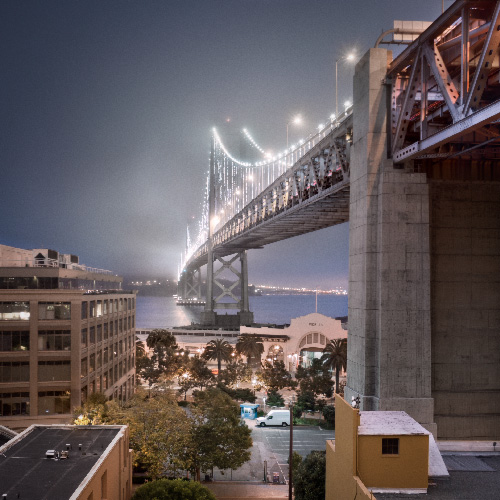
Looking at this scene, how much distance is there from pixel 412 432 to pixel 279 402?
34339mm

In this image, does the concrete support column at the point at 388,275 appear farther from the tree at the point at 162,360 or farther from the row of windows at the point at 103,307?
the tree at the point at 162,360

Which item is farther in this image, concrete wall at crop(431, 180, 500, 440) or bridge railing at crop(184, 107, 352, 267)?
bridge railing at crop(184, 107, 352, 267)

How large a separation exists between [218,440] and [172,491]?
7333 millimetres

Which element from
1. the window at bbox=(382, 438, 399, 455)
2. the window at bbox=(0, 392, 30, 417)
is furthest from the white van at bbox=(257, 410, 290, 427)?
the window at bbox=(382, 438, 399, 455)

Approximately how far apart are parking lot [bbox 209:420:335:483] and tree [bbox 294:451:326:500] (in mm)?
7245

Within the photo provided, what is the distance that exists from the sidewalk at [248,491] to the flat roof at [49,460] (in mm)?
8127

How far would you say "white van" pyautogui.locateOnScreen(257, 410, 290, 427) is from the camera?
123 feet

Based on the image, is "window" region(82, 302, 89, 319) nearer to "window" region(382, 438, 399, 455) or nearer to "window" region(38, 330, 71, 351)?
"window" region(38, 330, 71, 351)

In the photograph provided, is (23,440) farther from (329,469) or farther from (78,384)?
(78,384)

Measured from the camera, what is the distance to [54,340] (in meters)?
34.8

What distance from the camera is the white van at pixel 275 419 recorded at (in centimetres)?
3759

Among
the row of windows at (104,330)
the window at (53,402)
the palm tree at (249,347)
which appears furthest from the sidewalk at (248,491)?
the palm tree at (249,347)

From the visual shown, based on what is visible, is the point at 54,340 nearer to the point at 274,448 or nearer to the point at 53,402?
the point at 53,402

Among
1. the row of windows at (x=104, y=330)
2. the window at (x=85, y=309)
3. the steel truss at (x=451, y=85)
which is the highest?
the steel truss at (x=451, y=85)
